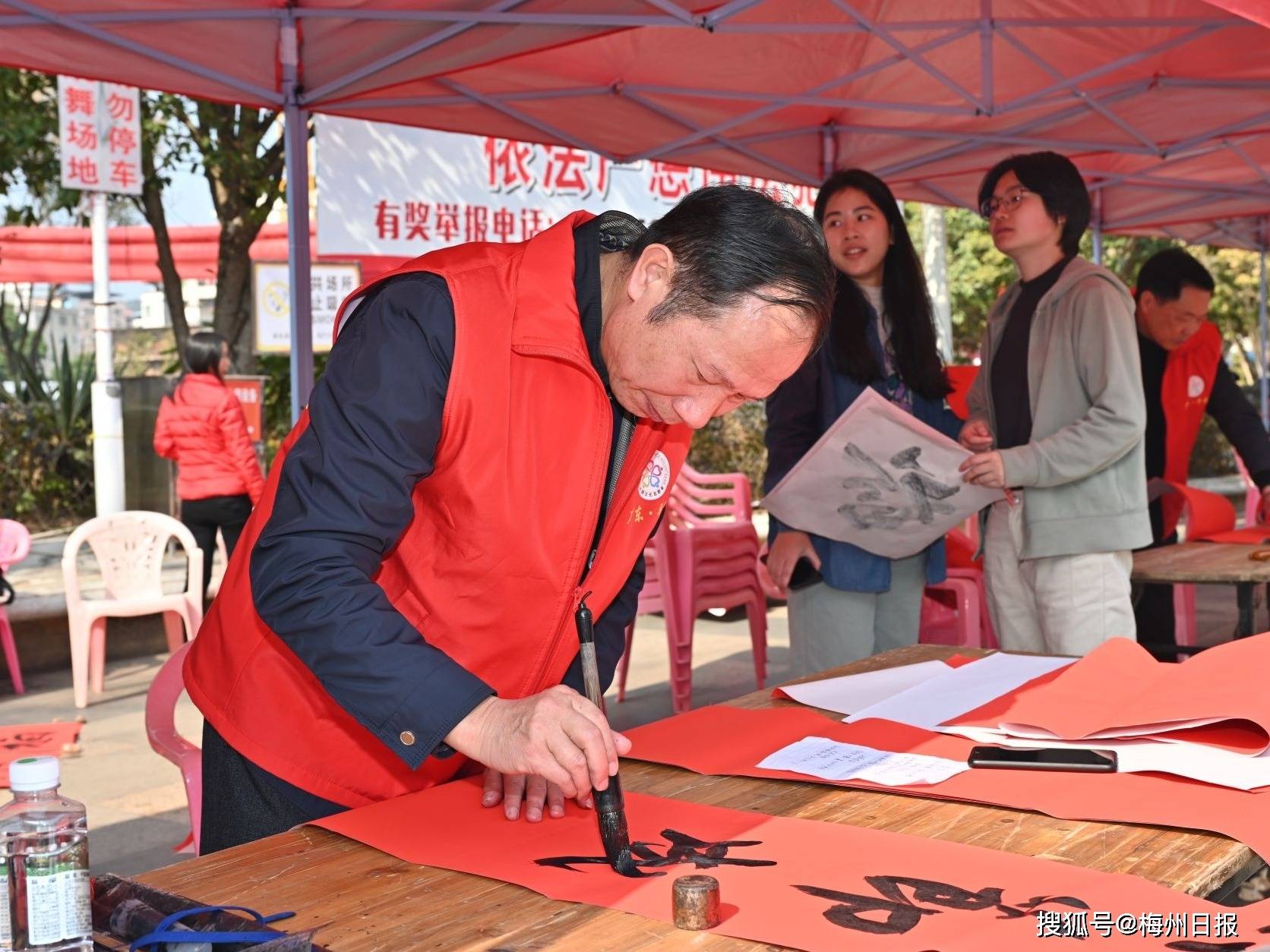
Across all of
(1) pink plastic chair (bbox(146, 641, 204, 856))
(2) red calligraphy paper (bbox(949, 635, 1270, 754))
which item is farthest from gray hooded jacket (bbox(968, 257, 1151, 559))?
(1) pink plastic chair (bbox(146, 641, 204, 856))

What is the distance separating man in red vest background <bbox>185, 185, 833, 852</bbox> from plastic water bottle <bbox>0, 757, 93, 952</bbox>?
32 centimetres

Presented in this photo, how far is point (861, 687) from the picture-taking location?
2.01m

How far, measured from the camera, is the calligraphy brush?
4.12ft

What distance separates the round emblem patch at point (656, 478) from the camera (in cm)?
159

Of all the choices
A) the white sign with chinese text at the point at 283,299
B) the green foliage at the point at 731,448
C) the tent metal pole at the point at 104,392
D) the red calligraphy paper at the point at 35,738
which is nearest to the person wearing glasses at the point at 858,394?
the red calligraphy paper at the point at 35,738

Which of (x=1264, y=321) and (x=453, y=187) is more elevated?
(x=453, y=187)

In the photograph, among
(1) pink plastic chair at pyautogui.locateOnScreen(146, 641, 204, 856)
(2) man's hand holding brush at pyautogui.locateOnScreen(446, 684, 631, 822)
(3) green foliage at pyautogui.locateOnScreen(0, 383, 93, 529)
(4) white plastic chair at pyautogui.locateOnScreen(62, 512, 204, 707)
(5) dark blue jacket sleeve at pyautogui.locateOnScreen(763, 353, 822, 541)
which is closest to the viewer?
(2) man's hand holding brush at pyautogui.locateOnScreen(446, 684, 631, 822)

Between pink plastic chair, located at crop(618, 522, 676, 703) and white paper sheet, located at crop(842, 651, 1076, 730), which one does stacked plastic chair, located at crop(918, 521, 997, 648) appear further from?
white paper sheet, located at crop(842, 651, 1076, 730)

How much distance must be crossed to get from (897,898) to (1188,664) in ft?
2.91

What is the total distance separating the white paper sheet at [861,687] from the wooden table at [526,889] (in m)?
0.41

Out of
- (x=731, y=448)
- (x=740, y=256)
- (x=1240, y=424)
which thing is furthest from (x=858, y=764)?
(x=731, y=448)

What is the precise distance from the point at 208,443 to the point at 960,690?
17.0 ft

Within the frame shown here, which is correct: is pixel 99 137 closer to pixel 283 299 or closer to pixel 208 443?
pixel 283 299

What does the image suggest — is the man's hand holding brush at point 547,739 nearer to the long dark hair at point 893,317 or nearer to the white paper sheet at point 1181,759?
the white paper sheet at point 1181,759
